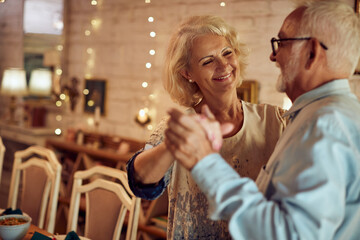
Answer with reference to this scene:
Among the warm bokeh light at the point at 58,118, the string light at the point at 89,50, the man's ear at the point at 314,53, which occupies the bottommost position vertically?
the warm bokeh light at the point at 58,118

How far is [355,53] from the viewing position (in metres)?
1.02

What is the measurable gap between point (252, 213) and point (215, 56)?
0.89 m

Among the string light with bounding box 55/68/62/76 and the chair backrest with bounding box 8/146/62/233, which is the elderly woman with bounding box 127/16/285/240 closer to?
the chair backrest with bounding box 8/146/62/233

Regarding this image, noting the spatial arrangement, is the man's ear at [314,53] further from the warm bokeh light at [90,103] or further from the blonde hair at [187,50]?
the warm bokeh light at [90,103]

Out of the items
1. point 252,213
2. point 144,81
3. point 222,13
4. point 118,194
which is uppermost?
point 222,13

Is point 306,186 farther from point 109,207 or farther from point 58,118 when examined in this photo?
point 58,118

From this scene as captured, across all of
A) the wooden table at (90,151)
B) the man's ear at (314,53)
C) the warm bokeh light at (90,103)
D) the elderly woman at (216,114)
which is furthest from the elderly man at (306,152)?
the warm bokeh light at (90,103)

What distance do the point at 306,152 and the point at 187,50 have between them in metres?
0.93

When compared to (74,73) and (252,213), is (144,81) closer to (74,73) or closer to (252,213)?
(74,73)

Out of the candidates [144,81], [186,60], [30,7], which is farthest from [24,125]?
[186,60]

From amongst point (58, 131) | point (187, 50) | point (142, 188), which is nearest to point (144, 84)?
point (58, 131)

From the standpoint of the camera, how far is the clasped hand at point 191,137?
94 cm

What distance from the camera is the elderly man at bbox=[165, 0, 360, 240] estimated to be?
830 millimetres

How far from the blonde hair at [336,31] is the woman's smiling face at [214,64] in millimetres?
583
